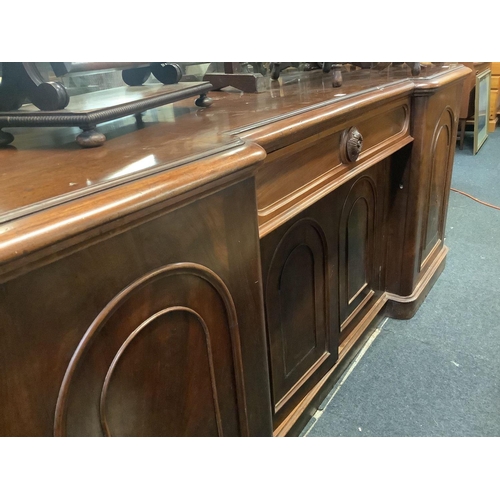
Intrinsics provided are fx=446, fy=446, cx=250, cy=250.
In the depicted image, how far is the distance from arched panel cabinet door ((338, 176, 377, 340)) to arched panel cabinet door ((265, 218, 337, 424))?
0.31 feet

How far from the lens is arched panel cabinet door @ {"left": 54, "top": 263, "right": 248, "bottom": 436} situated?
38 cm

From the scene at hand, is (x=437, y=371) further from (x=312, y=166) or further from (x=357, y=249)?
(x=312, y=166)

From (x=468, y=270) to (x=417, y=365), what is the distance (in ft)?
1.88

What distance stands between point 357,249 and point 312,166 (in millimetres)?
441

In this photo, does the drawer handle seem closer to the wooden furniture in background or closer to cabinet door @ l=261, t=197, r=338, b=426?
cabinet door @ l=261, t=197, r=338, b=426

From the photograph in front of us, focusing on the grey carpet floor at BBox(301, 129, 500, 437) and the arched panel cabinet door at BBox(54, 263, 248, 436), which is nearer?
the arched panel cabinet door at BBox(54, 263, 248, 436)

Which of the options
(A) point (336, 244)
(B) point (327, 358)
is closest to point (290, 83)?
(A) point (336, 244)

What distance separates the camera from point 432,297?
56.5 inches

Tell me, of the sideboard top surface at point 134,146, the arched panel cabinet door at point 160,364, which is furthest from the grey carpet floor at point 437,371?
the sideboard top surface at point 134,146

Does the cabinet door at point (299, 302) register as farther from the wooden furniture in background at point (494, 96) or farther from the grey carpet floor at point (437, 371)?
the wooden furniture in background at point (494, 96)

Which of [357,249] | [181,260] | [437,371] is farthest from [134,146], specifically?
[437,371]

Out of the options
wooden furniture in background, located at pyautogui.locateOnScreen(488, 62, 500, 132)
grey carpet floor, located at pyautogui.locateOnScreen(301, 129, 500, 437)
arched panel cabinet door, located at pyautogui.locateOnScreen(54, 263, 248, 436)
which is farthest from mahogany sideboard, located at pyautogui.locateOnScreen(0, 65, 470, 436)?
wooden furniture in background, located at pyautogui.locateOnScreen(488, 62, 500, 132)

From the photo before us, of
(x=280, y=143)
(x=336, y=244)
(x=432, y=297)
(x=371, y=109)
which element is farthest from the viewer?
(x=432, y=297)

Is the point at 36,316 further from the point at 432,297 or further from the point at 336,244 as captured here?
the point at 432,297
